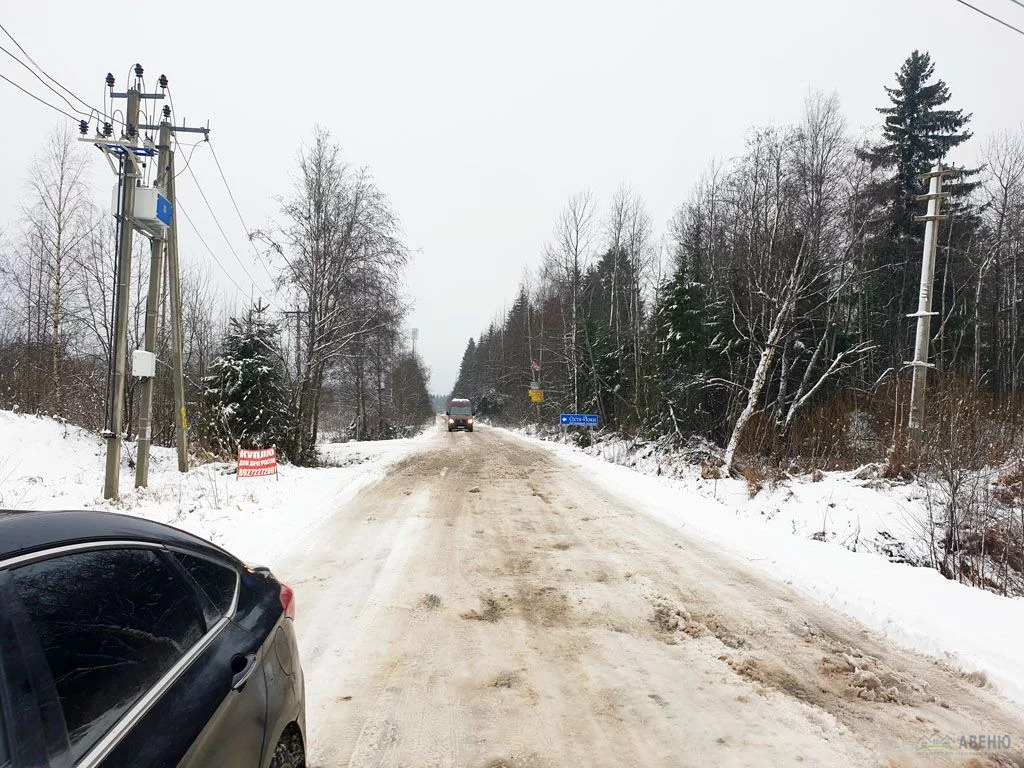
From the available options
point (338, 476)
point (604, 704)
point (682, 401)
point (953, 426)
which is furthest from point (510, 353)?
point (604, 704)

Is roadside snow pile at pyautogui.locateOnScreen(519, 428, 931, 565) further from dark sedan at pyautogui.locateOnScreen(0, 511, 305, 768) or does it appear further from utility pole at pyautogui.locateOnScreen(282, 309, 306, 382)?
utility pole at pyautogui.locateOnScreen(282, 309, 306, 382)

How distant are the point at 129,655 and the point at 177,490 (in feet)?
37.3

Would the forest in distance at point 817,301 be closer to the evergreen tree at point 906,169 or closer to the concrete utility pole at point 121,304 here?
the evergreen tree at point 906,169

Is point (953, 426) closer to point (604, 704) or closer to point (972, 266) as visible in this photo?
point (604, 704)

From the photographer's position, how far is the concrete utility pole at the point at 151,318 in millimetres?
10742

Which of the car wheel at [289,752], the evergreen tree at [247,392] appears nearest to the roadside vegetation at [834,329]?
the car wheel at [289,752]

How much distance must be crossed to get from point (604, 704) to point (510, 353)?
5689 cm

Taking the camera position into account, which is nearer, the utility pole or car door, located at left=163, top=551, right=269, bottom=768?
car door, located at left=163, top=551, right=269, bottom=768

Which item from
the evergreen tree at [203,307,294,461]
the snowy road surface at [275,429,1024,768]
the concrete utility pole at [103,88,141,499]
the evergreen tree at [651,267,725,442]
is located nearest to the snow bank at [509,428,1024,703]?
the snowy road surface at [275,429,1024,768]

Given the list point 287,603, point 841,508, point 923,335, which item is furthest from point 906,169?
point 287,603

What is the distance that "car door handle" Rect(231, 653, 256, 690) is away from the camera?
1902 mm

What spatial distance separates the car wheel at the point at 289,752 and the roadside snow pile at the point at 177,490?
484cm

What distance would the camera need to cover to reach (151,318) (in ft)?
35.8

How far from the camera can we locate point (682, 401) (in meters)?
22.7
